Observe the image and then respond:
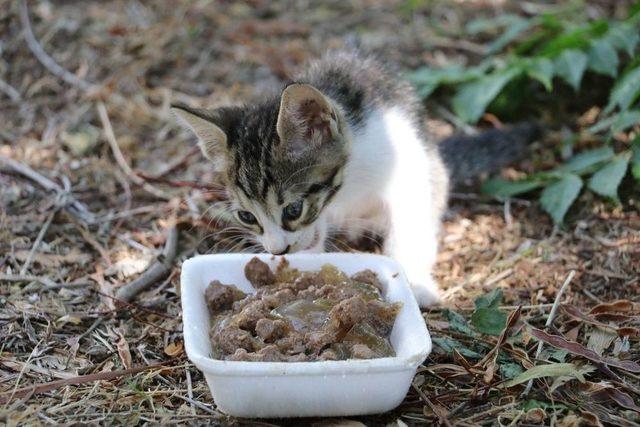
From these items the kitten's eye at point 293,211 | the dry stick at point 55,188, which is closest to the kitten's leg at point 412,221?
the kitten's eye at point 293,211

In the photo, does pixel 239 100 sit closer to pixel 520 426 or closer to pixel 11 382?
pixel 11 382

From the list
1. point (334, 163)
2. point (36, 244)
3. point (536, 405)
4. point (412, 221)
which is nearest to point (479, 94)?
point (412, 221)

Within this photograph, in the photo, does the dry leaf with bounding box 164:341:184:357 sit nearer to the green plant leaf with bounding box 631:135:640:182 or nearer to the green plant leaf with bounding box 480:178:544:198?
the green plant leaf with bounding box 480:178:544:198

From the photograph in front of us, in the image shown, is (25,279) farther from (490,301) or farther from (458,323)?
(490,301)

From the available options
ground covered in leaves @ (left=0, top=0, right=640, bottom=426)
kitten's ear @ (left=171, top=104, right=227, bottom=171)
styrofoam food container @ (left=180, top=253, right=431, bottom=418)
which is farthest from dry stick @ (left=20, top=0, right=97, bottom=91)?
styrofoam food container @ (left=180, top=253, right=431, bottom=418)

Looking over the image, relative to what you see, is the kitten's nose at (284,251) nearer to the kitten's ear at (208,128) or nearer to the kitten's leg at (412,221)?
the kitten's ear at (208,128)

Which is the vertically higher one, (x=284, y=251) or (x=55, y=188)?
(x=284, y=251)

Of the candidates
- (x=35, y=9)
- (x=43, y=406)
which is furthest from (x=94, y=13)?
(x=43, y=406)
